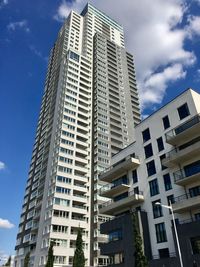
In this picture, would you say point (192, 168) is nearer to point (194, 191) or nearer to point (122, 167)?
point (194, 191)

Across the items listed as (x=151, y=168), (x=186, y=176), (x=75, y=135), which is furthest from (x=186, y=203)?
(x=75, y=135)

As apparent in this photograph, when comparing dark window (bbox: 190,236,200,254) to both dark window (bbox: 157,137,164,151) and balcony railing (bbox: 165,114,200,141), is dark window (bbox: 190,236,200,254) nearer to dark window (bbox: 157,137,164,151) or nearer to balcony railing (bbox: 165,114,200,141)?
balcony railing (bbox: 165,114,200,141)

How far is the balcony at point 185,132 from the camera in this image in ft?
127

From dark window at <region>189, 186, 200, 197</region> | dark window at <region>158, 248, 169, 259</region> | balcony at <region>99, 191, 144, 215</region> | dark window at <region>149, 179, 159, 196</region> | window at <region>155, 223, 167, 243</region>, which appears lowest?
dark window at <region>158, 248, 169, 259</region>

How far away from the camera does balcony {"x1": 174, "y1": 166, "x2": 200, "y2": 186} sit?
3659cm

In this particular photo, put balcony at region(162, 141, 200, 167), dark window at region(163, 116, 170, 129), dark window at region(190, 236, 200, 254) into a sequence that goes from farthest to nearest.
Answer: dark window at region(163, 116, 170, 129) → balcony at region(162, 141, 200, 167) → dark window at region(190, 236, 200, 254)

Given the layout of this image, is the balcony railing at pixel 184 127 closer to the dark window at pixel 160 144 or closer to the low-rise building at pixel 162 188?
the low-rise building at pixel 162 188

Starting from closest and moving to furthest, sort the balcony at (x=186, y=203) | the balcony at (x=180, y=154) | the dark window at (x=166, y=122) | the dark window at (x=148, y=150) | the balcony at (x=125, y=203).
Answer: the balcony at (x=186, y=203)
the balcony at (x=180, y=154)
the balcony at (x=125, y=203)
the dark window at (x=166, y=122)
the dark window at (x=148, y=150)

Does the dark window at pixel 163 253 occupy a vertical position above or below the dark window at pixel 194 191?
below

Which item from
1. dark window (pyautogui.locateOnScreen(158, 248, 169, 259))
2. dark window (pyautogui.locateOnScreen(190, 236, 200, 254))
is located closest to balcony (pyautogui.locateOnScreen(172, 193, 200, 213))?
dark window (pyautogui.locateOnScreen(190, 236, 200, 254))

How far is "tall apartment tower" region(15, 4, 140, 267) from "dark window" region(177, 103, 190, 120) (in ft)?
135

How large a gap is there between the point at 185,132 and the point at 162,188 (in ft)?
33.7

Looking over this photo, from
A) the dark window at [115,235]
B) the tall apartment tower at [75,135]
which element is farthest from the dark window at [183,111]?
the tall apartment tower at [75,135]

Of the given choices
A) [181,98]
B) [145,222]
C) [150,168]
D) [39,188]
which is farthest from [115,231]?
[39,188]
